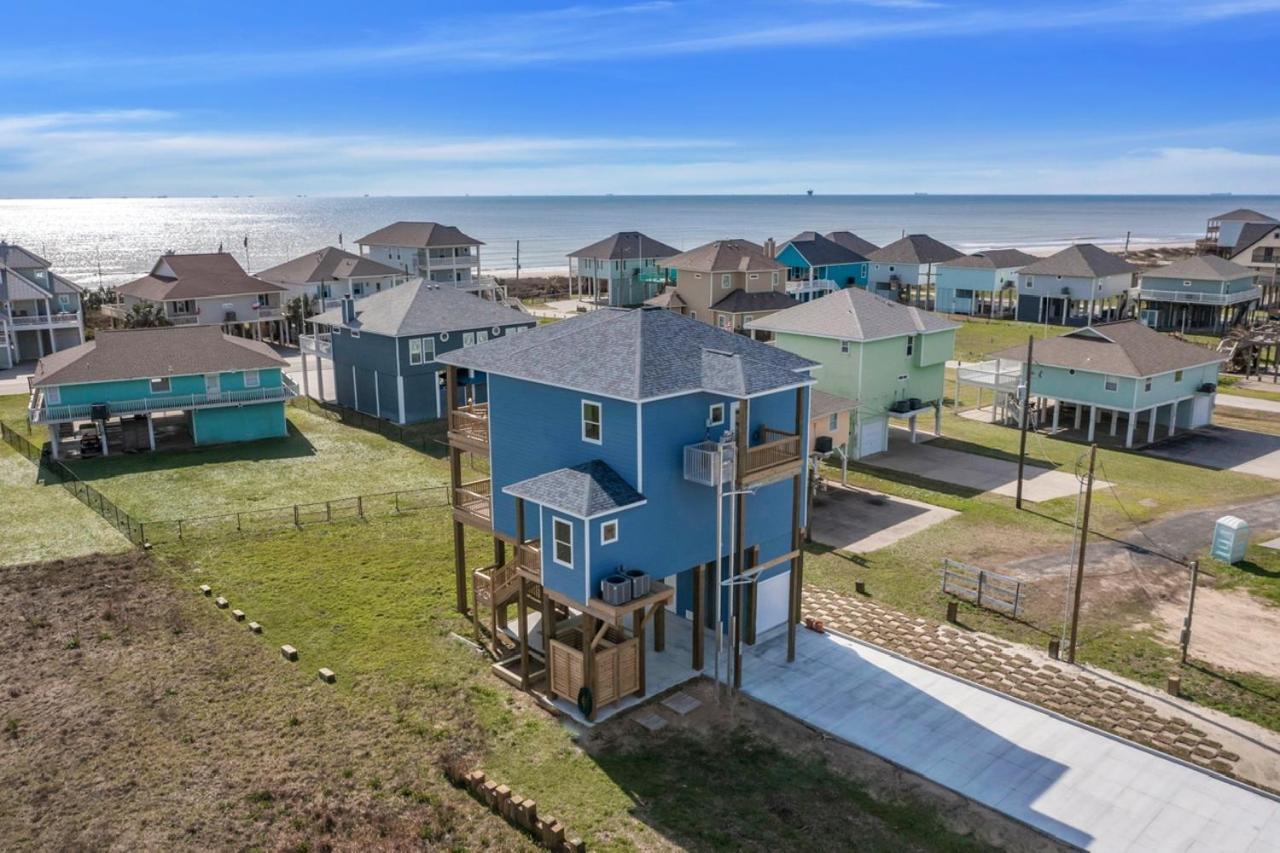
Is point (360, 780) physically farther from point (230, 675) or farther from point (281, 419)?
point (281, 419)

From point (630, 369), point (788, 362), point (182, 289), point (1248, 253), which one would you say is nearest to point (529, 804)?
point (630, 369)

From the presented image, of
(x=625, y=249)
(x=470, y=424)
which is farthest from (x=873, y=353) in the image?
(x=625, y=249)

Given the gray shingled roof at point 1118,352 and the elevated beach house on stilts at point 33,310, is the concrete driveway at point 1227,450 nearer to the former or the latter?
the gray shingled roof at point 1118,352

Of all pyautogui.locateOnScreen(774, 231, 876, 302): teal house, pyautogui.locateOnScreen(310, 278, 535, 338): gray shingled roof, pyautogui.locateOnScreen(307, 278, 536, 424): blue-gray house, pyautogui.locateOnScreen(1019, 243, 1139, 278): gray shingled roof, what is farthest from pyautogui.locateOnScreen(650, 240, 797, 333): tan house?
pyautogui.locateOnScreen(307, 278, 536, 424): blue-gray house

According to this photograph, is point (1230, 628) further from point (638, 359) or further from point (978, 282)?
point (978, 282)

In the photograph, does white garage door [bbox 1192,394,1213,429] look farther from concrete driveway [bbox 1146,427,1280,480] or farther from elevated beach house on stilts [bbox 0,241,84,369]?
→ elevated beach house on stilts [bbox 0,241,84,369]
